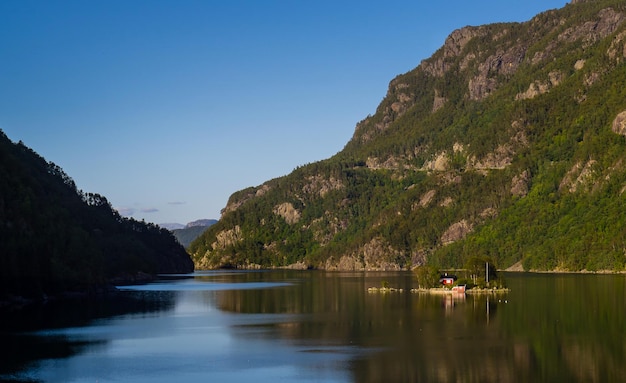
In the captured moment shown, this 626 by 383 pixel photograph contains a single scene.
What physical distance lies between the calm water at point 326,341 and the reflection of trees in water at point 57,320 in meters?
0.18

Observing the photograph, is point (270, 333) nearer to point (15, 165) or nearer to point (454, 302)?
point (454, 302)

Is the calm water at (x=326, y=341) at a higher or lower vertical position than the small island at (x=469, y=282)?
lower

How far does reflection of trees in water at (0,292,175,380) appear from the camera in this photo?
8969cm

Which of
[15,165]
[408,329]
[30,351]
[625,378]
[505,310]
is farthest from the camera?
[15,165]

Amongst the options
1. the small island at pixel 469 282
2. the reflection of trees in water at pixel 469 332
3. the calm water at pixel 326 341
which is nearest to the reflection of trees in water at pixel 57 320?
the calm water at pixel 326 341

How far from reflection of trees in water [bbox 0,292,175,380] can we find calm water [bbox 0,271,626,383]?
7.1 inches

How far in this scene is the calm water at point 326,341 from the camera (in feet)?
252

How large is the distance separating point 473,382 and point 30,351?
4646 cm

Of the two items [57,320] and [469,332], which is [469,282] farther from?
[57,320]

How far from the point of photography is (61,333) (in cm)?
10838

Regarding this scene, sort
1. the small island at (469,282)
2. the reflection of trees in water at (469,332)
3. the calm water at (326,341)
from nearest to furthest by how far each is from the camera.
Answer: the reflection of trees in water at (469,332), the calm water at (326,341), the small island at (469,282)

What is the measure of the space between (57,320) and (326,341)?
4530 cm

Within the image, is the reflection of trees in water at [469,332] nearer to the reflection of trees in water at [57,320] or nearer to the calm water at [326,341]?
the calm water at [326,341]

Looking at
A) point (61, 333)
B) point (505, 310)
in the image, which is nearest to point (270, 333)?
point (61, 333)
